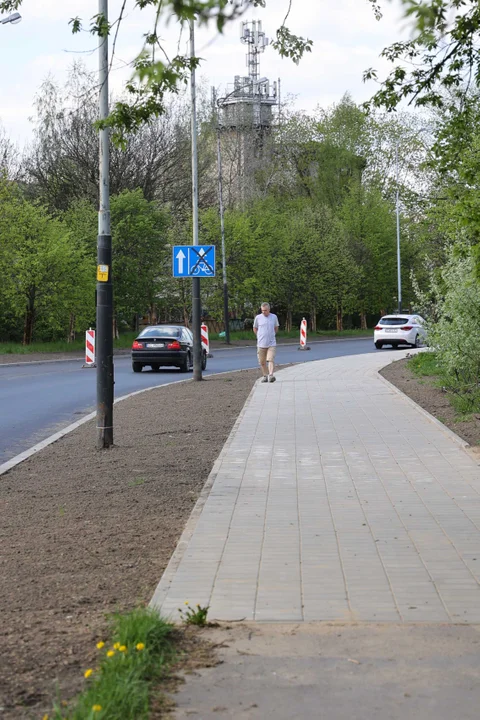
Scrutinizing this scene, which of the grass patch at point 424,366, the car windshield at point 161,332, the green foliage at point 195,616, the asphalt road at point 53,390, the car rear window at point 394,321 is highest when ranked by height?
the car rear window at point 394,321

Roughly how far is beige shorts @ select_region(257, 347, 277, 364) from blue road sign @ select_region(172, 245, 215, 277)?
6.94 ft

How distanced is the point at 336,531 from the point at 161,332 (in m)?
23.5

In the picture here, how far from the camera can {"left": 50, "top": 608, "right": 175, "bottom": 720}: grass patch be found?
376cm

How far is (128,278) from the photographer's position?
51.4 meters

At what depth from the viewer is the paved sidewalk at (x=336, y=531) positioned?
527 cm

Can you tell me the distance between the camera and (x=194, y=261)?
75.6 feet

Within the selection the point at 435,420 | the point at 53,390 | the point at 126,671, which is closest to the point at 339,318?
the point at 53,390

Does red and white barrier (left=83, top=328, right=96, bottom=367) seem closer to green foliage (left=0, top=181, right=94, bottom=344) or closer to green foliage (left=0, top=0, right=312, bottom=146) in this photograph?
green foliage (left=0, top=181, right=94, bottom=344)

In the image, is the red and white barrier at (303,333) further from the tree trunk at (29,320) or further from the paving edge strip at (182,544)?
the paving edge strip at (182,544)

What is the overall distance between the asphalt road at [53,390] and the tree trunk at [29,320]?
6.79 m

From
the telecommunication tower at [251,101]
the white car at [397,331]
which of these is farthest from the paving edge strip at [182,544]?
the telecommunication tower at [251,101]

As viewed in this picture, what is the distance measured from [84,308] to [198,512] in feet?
125

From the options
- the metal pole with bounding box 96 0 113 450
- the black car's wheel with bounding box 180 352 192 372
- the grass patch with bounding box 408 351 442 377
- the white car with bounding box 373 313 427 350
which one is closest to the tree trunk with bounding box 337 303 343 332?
the white car with bounding box 373 313 427 350

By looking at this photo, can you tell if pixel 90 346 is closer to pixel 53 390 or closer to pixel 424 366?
pixel 53 390
